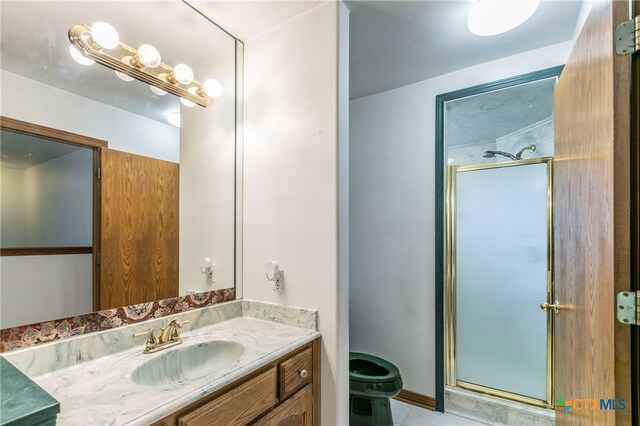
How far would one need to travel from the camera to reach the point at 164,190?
1.41m

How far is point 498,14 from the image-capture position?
1.34 m

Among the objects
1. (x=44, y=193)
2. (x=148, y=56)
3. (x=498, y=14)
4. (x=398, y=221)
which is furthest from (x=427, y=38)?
(x=44, y=193)

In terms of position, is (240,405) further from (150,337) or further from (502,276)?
(502,276)

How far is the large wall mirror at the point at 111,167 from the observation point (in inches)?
37.8

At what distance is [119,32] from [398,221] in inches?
76.3

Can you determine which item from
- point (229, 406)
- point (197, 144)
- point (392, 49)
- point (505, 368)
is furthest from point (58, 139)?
point (505, 368)

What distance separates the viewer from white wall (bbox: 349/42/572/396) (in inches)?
82.4

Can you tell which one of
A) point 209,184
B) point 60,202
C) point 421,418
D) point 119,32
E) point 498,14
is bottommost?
point 421,418

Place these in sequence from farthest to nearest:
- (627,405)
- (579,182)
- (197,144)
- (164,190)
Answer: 1. (197,144)
2. (164,190)
3. (579,182)
4. (627,405)

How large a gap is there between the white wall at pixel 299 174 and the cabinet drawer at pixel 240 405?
0.35m

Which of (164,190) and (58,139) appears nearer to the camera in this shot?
(58,139)

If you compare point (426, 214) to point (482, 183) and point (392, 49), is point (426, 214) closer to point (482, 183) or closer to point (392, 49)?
point (482, 183)

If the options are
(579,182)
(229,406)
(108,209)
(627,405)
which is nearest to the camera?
(627,405)

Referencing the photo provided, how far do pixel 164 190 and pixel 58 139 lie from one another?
16.9 inches
